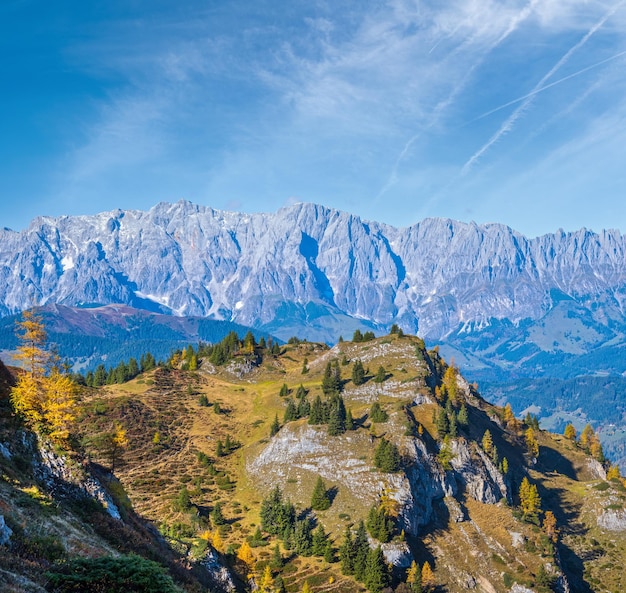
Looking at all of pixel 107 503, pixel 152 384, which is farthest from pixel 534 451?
pixel 107 503

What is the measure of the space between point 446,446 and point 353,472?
84.3 ft

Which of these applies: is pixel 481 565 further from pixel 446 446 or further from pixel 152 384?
pixel 152 384

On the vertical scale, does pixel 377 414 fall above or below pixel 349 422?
above

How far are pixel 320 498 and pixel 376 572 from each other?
2054 centimetres

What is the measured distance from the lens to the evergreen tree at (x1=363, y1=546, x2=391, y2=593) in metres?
79.2

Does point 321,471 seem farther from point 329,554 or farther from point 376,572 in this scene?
point 376,572

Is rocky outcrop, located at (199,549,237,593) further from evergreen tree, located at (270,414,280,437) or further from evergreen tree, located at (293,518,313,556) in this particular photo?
evergreen tree, located at (270,414,280,437)

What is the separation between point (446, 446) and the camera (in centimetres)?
11469

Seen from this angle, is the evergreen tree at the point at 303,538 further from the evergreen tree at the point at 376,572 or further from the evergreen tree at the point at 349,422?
the evergreen tree at the point at 349,422

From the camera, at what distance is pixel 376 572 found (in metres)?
80.2

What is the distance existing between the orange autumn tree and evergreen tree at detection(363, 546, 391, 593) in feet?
192

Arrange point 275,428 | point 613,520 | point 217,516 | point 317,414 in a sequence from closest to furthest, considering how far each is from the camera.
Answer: point 217,516
point 317,414
point 613,520
point 275,428

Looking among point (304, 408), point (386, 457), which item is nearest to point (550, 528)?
point (386, 457)

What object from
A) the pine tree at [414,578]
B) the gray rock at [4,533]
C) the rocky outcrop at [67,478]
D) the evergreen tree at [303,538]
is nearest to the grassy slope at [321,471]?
the evergreen tree at [303,538]
